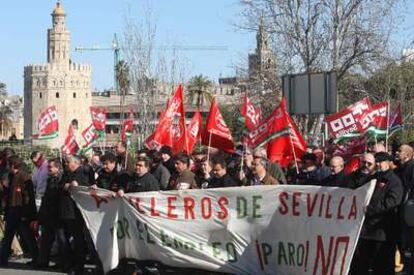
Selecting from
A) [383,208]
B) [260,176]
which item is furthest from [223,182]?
[383,208]

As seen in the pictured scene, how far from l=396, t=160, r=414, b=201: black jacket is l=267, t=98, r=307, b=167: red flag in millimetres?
2152

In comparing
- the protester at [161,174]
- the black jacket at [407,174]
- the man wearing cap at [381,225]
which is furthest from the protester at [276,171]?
the man wearing cap at [381,225]

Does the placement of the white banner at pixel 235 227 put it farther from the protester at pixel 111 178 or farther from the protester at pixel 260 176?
the protester at pixel 260 176

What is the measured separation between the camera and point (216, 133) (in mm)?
15516

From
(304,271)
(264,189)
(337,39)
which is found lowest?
(304,271)

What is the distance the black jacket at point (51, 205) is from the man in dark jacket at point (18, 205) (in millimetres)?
671

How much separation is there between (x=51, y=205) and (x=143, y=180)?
190cm

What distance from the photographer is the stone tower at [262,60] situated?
2996 cm

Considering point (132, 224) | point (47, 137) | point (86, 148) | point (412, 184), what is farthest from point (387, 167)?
point (86, 148)

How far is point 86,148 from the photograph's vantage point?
969 inches

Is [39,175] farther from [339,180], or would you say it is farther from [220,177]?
[339,180]

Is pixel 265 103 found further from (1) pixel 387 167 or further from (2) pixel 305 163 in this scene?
(1) pixel 387 167

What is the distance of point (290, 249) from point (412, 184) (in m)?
1.59

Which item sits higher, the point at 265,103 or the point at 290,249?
the point at 265,103
